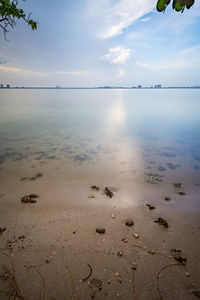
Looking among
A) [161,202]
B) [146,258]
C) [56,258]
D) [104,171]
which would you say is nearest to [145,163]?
[104,171]

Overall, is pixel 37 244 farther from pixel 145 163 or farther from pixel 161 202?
pixel 145 163

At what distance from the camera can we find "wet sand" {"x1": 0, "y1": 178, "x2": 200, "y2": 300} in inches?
122

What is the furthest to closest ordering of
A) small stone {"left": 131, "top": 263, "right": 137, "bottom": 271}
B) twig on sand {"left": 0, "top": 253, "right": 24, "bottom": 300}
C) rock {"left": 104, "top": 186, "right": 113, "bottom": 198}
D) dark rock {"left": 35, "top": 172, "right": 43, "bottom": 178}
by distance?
dark rock {"left": 35, "top": 172, "right": 43, "bottom": 178}, rock {"left": 104, "top": 186, "right": 113, "bottom": 198}, small stone {"left": 131, "top": 263, "right": 137, "bottom": 271}, twig on sand {"left": 0, "top": 253, "right": 24, "bottom": 300}

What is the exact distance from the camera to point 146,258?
12.0ft

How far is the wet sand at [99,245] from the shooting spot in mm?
3107

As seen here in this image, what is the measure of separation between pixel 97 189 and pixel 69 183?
1607mm

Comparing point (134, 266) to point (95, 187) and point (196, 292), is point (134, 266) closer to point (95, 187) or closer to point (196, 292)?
point (196, 292)

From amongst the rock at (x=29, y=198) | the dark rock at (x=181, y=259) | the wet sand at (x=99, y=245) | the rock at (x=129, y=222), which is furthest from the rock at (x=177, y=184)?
the rock at (x=29, y=198)

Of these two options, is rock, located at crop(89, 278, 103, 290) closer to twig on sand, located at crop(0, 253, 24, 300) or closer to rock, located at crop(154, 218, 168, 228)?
twig on sand, located at crop(0, 253, 24, 300)

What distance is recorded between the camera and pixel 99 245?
4.02 m

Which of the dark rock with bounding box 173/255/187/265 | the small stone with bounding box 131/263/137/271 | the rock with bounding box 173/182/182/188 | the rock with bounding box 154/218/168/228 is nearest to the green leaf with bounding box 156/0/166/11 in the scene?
the small stone with bounding box 131/263/137/271

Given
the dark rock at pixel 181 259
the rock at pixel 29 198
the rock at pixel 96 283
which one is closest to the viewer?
the rock at pixel 96 283

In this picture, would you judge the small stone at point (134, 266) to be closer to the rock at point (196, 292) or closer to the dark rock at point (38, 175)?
the rock at point (196, 292)

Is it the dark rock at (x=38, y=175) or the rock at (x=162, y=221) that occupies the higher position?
the rock at (x=162, y=221)
